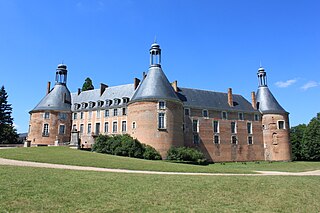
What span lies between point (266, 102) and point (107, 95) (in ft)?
91.0

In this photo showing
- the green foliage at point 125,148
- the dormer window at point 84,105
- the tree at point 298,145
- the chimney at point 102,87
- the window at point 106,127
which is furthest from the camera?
the tree at point 298,145

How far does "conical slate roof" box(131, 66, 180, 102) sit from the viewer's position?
1356 inches

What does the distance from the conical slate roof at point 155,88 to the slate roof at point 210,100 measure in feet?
18.1

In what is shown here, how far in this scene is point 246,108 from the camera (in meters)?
45.2

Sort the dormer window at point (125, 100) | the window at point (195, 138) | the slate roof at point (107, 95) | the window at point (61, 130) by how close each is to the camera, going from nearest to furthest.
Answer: the window at point (195, 138) → the dormer window at point (125, 100) → the slate roof at point (107, 95) → the window at point (61, 130)

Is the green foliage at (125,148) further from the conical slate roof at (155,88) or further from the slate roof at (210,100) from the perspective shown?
the slate roof at (210,100)

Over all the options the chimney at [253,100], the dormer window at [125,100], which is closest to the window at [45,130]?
the dormer window at [125,100]

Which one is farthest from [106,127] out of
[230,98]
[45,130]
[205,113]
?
[230,98]

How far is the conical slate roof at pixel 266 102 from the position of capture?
45.2 meters

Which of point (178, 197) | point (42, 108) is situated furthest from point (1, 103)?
point (178, 197)

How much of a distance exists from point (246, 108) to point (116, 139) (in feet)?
80.9

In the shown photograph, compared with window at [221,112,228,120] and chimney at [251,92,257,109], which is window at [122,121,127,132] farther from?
chimney at [251,92,257,109]

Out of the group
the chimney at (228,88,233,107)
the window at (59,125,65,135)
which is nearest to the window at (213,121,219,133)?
the chimney at (228,88,233,107)

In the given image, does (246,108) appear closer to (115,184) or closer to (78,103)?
(78,103)
